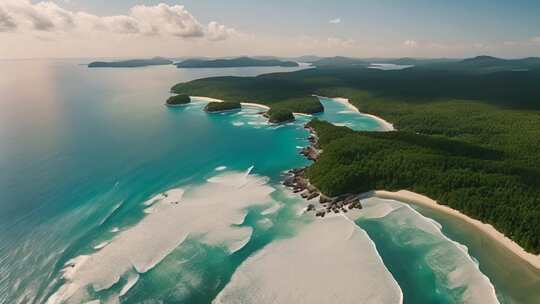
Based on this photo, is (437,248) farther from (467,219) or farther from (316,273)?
(316,273)

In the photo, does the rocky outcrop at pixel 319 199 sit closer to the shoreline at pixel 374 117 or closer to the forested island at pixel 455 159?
the forested island at pixel 455 159

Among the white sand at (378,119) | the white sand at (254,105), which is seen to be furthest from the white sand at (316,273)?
the white sand at (254,105)

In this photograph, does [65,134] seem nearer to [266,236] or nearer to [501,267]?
[266,236]

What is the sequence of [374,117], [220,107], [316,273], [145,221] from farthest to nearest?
[220,107], [374,117], [145,221], [316,273]

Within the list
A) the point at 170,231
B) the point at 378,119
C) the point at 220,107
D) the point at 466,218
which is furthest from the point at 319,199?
the point at 220,107

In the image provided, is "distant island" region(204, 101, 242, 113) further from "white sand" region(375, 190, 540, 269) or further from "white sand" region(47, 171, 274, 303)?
"white sand" region(375, 190, 540, 269)

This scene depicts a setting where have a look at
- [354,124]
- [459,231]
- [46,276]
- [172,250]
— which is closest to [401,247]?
[459,231]
